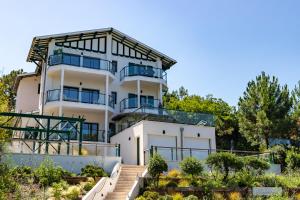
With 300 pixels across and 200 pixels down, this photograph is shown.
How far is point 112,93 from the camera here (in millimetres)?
35062

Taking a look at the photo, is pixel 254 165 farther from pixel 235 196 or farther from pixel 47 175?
pixel 47 175

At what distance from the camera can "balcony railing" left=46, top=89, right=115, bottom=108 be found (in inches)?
1227

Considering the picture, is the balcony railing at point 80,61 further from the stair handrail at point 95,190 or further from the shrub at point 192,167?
the stair handrail at point 95,190

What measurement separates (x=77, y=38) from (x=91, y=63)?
9.63 feet

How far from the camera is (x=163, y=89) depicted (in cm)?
3694

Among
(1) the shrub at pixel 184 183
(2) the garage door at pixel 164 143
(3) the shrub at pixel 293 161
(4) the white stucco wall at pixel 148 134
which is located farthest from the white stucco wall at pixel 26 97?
(3) the shrub at pixel 293 161

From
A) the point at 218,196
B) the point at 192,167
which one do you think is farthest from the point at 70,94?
the point at 218,196

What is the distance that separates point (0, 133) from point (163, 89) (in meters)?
23.0

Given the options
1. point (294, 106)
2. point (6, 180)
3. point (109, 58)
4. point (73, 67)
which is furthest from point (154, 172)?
point (294, 106)

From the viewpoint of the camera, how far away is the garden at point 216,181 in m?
19.3

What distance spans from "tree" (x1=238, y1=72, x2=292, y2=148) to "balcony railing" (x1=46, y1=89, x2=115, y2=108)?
13.6 m

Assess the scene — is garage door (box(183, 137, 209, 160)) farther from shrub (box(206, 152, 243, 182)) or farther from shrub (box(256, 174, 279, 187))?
shrub (box(256, 174, 279, 187))

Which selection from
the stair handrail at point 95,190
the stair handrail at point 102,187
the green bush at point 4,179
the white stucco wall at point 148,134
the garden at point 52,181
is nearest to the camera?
the green bush at point 4,179

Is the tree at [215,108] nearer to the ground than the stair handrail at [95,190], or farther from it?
farther from it
